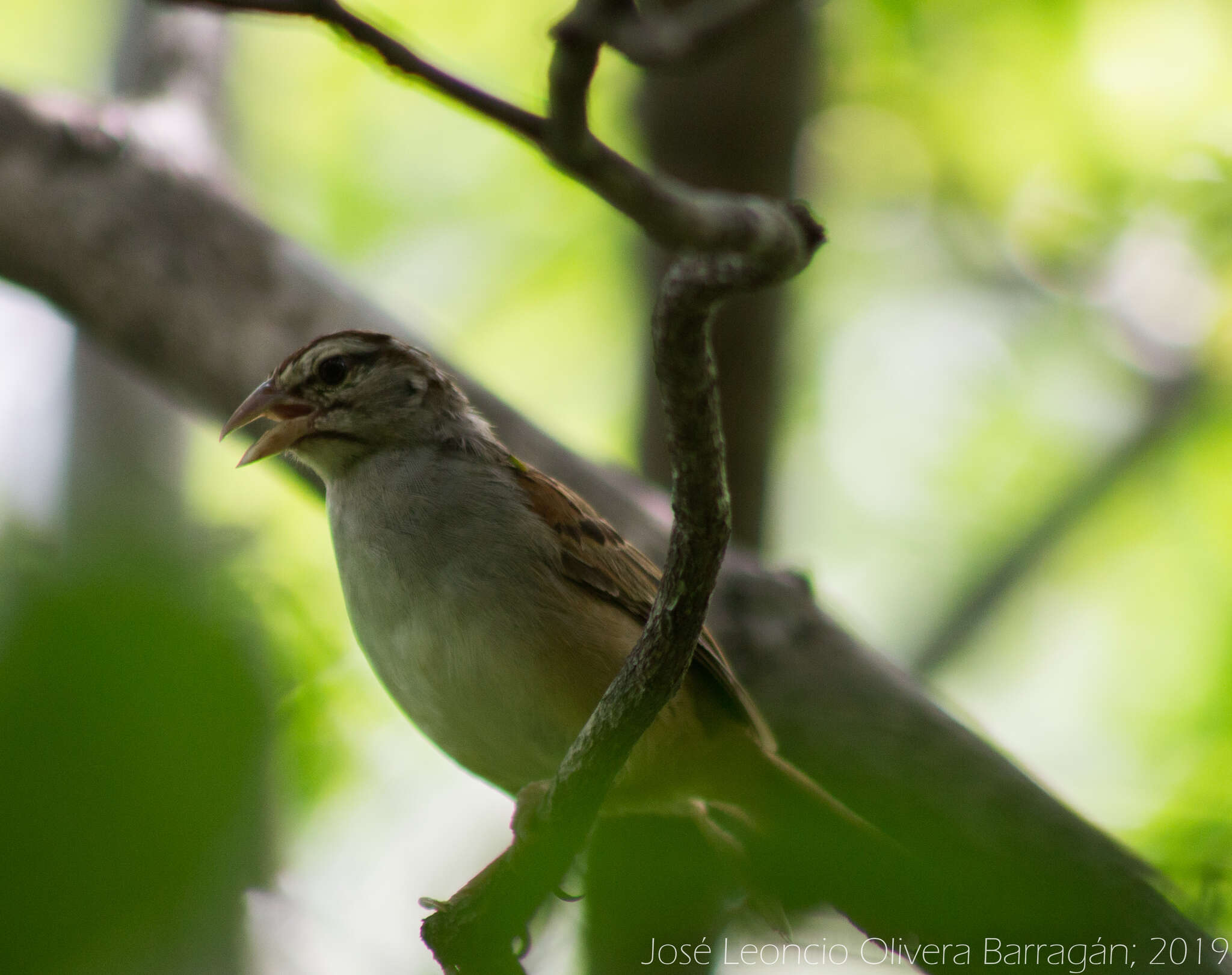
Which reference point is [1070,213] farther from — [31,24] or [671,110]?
[31,24]

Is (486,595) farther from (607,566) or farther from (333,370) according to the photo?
(333,370)

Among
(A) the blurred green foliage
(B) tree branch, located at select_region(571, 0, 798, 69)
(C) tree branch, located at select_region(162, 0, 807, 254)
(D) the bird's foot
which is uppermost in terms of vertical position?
(B) tree branch, located at select_region(571, 0, 798, 69)

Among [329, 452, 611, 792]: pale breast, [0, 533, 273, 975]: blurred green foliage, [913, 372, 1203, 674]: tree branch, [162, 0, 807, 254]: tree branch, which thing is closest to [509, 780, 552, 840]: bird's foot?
[329, 452, 611, 792]: pale breast

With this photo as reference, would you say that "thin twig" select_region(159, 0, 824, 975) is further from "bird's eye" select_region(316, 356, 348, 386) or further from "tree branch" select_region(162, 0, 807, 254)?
"bird's eye" select_region(316, 356, 348, 386)

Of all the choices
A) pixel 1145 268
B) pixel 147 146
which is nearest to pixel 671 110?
pixel 147 146

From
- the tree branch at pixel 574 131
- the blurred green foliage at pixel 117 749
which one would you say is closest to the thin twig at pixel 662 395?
the tree branch at pixel 574 131

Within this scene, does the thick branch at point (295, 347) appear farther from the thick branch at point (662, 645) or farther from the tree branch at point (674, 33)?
the tree branch at point (674, 33)

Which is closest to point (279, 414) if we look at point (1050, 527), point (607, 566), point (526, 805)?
point (607, 566)
